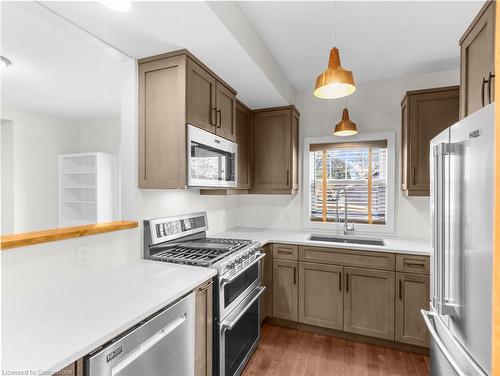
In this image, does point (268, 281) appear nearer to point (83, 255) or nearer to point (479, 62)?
point (83, 255)

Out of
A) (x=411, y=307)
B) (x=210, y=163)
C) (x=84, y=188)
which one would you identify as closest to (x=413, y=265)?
(x=411, y=307)

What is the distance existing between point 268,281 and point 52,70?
293cm

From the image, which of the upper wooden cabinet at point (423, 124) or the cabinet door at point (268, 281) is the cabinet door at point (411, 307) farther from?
the cabinet door at point (268, 281)

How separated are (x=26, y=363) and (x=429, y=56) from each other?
10.9ft

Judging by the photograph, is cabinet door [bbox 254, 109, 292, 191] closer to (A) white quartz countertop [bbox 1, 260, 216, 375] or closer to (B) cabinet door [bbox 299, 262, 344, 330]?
(B) cabinet door [bbox 299, 262, 344, 330]

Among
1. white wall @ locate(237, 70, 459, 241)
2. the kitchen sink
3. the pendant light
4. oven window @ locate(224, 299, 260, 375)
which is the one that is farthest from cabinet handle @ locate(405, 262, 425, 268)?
the pendant light

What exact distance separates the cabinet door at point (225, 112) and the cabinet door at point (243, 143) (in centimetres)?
35

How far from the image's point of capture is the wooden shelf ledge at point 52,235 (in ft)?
4.03

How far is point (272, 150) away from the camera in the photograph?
3066 mm

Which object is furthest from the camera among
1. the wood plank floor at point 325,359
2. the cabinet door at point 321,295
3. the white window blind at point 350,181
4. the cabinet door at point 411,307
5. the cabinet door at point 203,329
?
the white window blind at point 350,181

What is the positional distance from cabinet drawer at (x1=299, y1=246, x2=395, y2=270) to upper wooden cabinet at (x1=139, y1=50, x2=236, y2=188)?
145 centimetres

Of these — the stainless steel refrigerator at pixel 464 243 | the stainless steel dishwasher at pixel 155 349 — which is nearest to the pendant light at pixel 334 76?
the stainless steel refrigerator at pixel 464 243

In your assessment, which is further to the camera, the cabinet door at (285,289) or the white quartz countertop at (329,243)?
the cabinet door at (285,289)

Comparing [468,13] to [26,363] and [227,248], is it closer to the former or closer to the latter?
[227,248]
